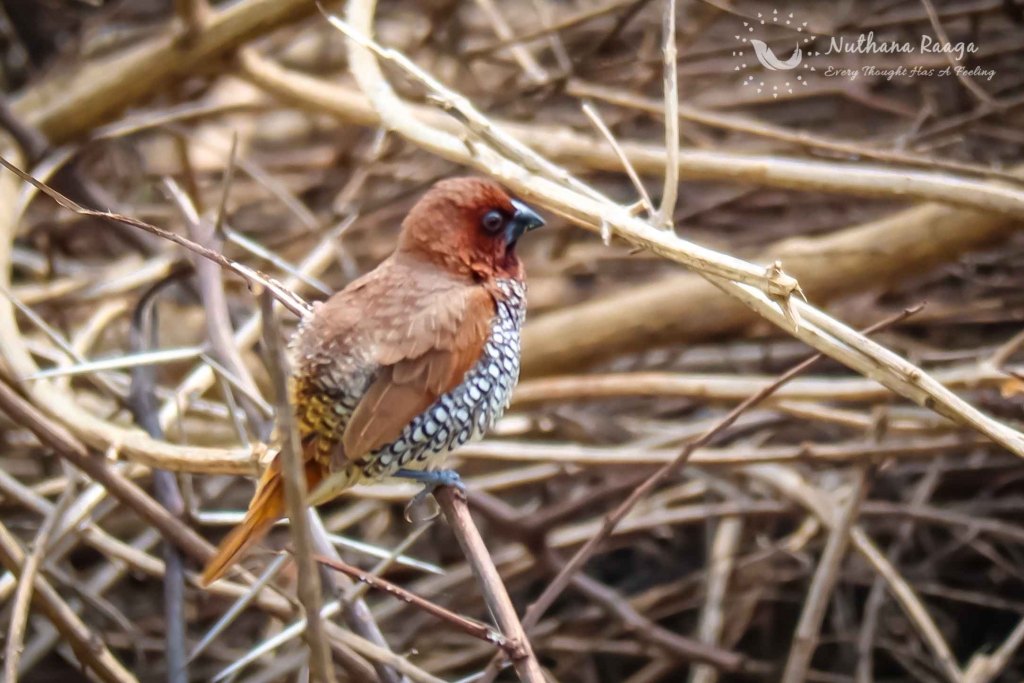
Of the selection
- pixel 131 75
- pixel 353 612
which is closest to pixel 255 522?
pixel 353 612

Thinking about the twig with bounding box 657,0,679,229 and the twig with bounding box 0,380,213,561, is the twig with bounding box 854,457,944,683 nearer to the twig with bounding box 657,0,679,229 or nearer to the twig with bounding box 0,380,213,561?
the twig with bounding box 657,0,679,229

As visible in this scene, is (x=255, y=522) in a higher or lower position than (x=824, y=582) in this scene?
lower

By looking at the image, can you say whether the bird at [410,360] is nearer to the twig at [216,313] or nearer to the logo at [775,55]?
the twig at [216,313]

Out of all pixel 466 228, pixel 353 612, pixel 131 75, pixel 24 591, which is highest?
pixel 131 75

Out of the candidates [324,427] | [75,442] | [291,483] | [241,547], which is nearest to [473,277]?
[324,427]

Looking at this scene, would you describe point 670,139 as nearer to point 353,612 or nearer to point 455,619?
point 455,619

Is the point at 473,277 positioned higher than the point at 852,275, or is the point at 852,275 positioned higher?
the point at 852,275

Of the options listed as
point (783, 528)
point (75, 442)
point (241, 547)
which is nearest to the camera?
point (241, 547)

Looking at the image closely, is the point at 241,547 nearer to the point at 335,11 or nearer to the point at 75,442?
the point at 75,442

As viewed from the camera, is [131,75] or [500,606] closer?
[500,606]
